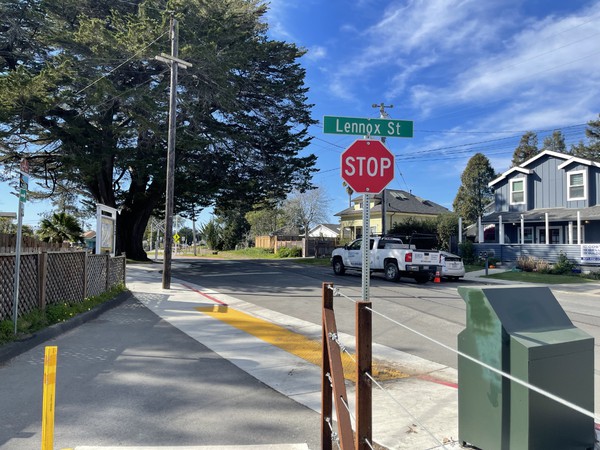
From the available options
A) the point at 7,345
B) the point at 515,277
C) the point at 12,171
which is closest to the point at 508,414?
the point at 7,345

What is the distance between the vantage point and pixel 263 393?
5617 millimetres

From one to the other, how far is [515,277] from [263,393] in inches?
784

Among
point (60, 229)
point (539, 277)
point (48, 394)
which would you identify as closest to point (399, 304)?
point (48, 394)

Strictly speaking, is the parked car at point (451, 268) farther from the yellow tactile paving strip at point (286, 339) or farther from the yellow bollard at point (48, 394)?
the yellow bollard at point (48, 394)

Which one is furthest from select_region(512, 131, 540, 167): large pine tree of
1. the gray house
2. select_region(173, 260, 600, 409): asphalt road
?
select_region(173, 260, 600, 409): asphalt road

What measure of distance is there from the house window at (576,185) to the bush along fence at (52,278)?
84.8 ft

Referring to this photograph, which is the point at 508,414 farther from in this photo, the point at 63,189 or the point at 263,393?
the point at 63,189

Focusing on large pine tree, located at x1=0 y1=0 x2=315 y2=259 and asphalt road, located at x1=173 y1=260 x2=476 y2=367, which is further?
large pine tree, located at x1=0 y1=0 x2=315 y2=259

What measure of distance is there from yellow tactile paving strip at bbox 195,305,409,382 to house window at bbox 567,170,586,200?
23.7 metres

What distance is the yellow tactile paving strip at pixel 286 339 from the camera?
21.8ft

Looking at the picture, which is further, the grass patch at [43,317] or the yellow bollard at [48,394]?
the grass patch at [43,317]

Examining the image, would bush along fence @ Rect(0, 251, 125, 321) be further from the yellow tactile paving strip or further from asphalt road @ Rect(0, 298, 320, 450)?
the yellow tactile paving strip

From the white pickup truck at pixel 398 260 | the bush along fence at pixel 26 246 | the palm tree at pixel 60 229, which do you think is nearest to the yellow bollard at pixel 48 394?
the bush along fence at pixel 26 246

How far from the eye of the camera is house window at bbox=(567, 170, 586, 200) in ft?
89.1
